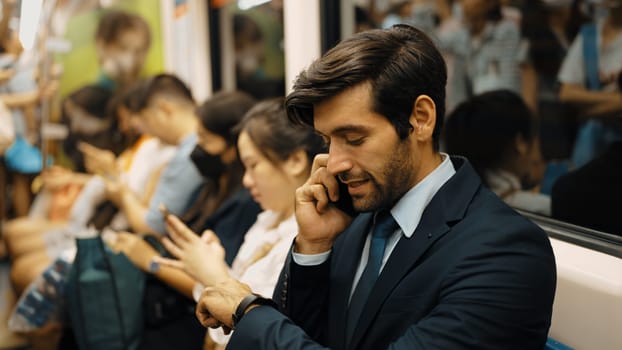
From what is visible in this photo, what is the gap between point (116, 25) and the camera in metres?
5.59

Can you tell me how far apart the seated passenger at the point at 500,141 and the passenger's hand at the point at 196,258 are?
130 cm

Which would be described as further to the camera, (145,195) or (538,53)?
(145,195)

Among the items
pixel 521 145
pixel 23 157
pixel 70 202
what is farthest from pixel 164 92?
pixel 521 145

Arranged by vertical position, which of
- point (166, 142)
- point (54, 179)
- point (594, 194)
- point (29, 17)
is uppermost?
point (29, 17)

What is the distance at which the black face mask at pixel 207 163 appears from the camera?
9.16ft

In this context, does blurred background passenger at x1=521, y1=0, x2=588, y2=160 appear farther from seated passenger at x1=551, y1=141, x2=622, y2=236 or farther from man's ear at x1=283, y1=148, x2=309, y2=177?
man's ear at x1=283, y1=148, x2=309, y2=177

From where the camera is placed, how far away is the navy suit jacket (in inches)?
Answer: 41.3

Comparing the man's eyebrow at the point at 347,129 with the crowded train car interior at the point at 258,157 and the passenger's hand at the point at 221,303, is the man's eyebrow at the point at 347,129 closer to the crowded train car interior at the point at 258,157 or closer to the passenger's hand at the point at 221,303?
the crowded train car interior at the point at 258,157

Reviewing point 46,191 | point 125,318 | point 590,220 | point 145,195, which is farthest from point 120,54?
point 590,220

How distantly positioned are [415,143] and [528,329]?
0.44 metres

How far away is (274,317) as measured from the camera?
1.23m

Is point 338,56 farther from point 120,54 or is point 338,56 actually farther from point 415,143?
point 120,54

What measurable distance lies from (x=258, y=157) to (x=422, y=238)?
1.05m

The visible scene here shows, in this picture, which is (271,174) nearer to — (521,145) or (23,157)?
(521,145)
